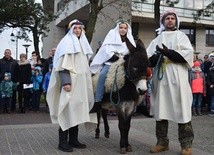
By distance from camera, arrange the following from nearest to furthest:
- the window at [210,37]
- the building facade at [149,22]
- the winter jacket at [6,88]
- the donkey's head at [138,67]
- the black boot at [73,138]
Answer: the donkey's head at [138,67] < the black boot at [73,138] < the winter jacket at [6,88] < the building facade at [149,22] < the window at [210,37]

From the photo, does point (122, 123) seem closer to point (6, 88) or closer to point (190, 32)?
point (6, 88)

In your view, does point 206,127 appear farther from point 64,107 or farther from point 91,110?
point 64,107

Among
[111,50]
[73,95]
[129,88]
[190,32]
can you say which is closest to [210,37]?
[190,32]

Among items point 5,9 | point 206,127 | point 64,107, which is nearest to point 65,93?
point 64,107

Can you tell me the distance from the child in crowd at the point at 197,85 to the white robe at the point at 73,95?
266 inches

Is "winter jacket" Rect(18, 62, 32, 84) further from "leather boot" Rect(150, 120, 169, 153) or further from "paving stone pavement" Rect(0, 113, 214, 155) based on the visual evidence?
"leather boot" Rect(150, 120, 169, 153)

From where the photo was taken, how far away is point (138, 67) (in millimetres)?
6293

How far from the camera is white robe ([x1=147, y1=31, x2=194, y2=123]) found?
644cm

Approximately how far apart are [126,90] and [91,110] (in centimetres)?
96

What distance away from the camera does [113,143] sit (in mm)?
7699

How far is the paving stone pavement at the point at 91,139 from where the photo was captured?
22.7 ft

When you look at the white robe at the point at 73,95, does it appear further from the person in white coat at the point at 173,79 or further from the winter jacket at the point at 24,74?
the winter jacket at the point at 24,74

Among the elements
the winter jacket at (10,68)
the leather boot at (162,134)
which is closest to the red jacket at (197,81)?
the winter jacket at (10,68)

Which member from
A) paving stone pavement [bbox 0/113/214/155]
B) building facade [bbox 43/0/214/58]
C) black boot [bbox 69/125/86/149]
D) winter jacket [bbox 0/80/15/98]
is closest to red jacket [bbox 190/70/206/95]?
paving stone pavement [bbox 0/113/214/155]
